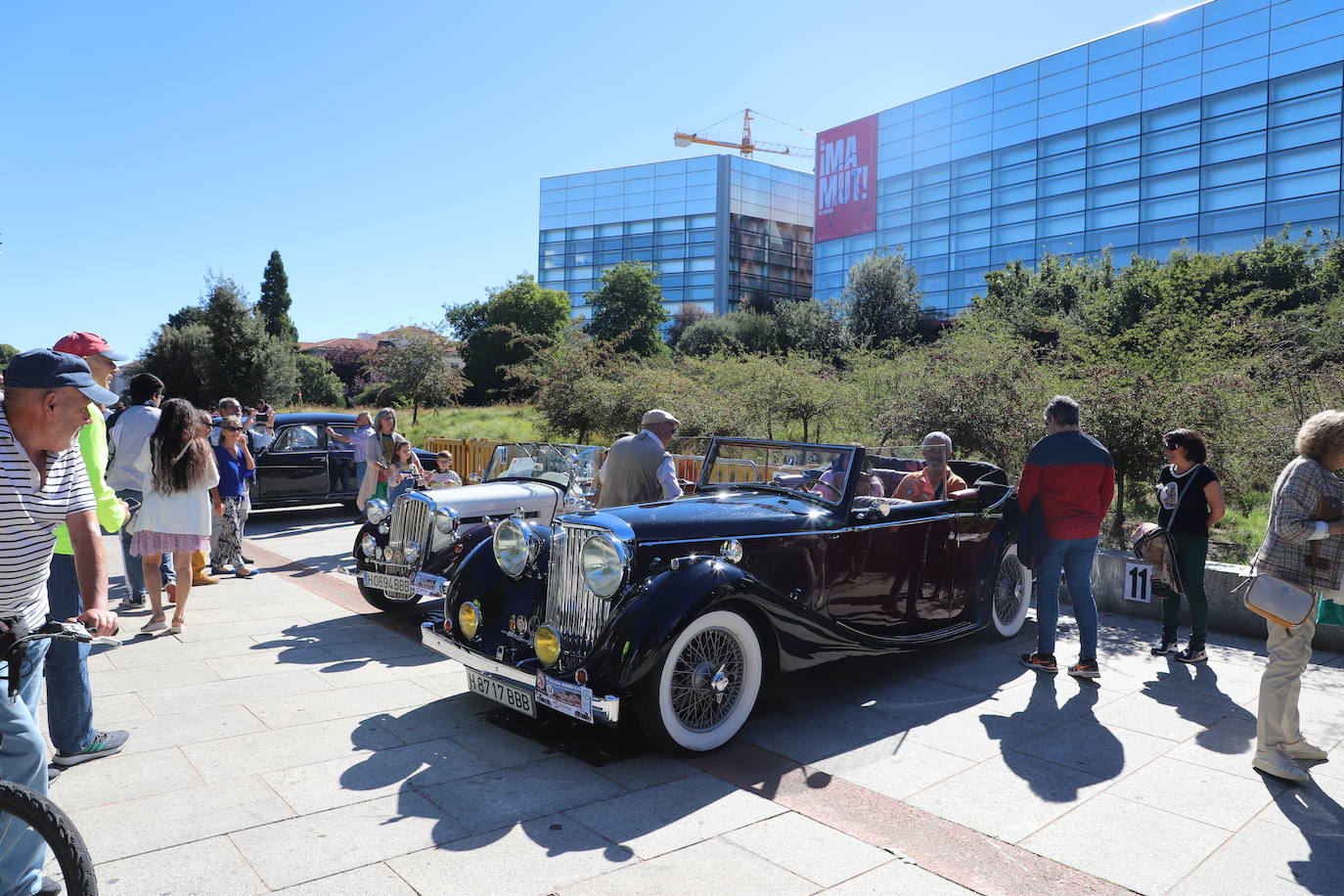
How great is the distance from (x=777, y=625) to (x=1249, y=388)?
6.93 m

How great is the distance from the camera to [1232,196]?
40156 mm

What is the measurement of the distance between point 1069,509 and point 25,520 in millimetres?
5576

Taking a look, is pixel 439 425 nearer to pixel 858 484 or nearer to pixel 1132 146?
pixel 858 484

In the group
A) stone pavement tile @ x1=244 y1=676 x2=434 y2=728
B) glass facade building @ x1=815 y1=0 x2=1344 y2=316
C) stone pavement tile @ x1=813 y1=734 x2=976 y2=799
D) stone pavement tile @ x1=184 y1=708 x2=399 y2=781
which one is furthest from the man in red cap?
glass facade building @ x1=815 y1=0 x2=1344 y2=316

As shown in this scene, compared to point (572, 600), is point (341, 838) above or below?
below

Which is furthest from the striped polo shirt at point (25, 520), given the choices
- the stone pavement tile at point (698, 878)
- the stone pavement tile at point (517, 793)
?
the stone pavement tile at point (698, 878)

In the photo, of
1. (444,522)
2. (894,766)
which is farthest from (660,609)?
(444,522)

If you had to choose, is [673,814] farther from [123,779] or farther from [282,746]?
[123,779]

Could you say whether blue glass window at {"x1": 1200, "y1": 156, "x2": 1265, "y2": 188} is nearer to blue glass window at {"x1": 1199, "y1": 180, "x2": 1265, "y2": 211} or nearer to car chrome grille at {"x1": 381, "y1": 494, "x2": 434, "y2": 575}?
blue glass window at {"x1": 1199, "y1": 180, "x2": 1265, "y2": 211}

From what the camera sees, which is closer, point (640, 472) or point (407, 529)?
point (640, 472)

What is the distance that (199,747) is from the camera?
4277 mm

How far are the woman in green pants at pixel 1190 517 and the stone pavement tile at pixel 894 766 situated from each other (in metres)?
2.87

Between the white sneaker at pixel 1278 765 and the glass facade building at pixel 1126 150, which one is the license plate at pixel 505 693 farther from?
the glass facade building at pixel 1126 150

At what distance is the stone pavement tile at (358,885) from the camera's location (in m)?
2.95
